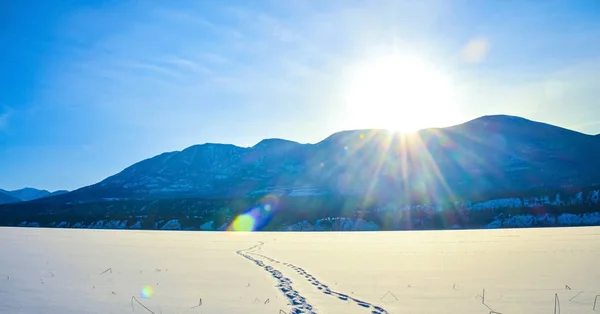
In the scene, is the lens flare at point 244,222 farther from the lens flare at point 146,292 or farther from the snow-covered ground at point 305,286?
the lens flare at point 146,292

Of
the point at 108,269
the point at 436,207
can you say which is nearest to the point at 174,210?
the point at 436,207

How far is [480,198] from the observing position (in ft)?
492

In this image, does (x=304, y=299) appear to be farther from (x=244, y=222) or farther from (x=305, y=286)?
(x=244, y=222)

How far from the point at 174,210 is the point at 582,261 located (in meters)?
175

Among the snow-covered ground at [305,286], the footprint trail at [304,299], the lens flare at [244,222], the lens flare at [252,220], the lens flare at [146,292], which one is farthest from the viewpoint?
the lens flare at [244,222]

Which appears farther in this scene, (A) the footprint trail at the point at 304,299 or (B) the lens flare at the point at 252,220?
(B) the lens flare at the point at 252,220

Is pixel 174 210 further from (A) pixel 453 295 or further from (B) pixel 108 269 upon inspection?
(A) pixel 453 295

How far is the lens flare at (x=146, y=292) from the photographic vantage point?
1358cm

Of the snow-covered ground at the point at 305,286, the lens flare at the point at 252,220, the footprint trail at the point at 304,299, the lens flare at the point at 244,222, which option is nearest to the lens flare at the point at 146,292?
the snow-covered ground at the point at 305,286

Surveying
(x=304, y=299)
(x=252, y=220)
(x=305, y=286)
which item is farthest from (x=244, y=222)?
Answer: (x=304, y=299)

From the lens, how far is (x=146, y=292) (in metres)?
14.3

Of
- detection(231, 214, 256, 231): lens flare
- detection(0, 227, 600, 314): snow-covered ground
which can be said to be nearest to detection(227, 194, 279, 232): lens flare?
detection(231, 214, 256, 231): lens flare

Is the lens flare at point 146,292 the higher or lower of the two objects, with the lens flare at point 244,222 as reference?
higher

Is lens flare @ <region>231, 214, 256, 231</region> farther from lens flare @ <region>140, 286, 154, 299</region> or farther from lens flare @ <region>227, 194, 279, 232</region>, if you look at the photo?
lens flare @ <region>140, 286, 154, 299</region>
